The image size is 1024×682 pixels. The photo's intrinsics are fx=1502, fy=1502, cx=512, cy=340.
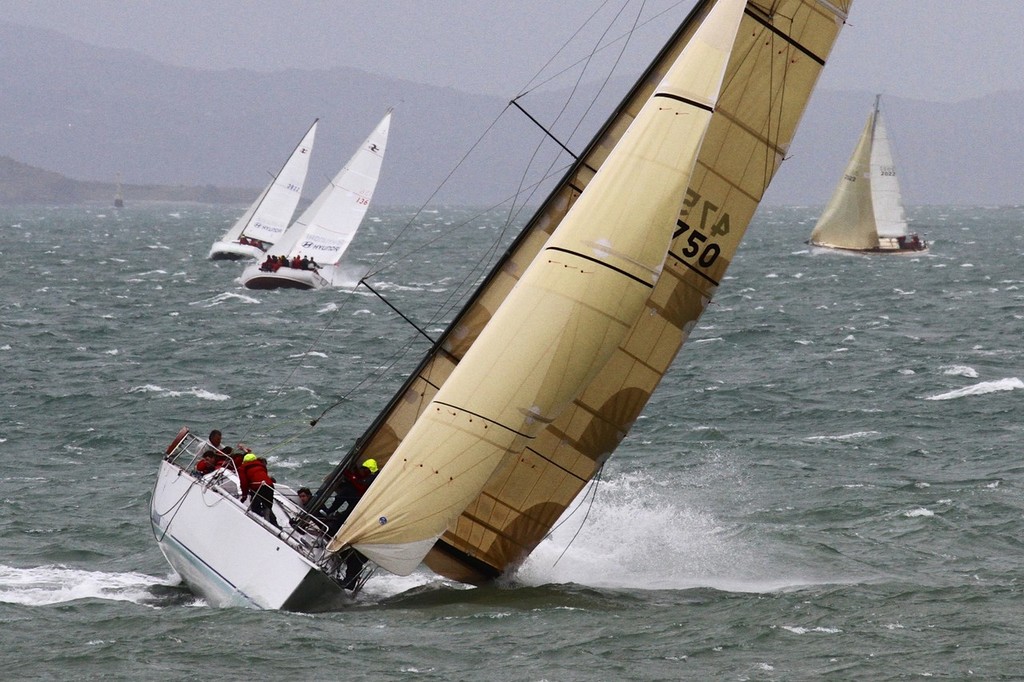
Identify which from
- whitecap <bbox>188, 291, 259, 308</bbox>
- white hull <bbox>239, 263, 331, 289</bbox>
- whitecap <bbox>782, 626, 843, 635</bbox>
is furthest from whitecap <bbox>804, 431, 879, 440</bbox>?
white hull <bbox>239, 263, 331, 289</bbox>

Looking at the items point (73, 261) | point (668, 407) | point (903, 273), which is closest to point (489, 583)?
point (668, 407)

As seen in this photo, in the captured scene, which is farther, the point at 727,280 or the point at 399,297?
the point at 727,280

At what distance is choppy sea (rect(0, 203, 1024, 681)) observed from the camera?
1434cm

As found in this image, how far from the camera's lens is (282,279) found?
5591 cm

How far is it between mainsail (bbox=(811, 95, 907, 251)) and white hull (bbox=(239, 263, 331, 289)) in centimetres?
3181

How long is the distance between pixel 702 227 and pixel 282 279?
4114cm

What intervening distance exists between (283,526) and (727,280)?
4652 centimetres

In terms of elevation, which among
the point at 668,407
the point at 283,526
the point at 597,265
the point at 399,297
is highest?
the point at 399,297

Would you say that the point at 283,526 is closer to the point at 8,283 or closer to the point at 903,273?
the point at 8,283

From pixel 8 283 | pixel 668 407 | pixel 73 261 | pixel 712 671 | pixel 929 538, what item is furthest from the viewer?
pixel 73 261

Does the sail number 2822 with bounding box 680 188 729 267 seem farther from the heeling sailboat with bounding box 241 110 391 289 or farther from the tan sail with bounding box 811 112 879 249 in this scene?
the tan sail with bounding box 811 112 879 249

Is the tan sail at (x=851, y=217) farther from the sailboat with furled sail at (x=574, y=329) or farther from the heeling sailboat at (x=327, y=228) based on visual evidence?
the sailboat with furled sail at (x=574, y=329)

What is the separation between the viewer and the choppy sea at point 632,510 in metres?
14.3

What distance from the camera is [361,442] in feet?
54.6
